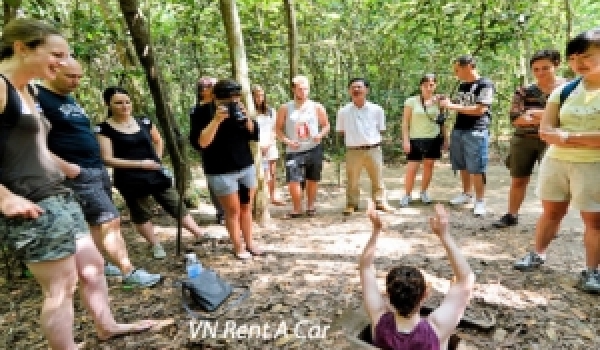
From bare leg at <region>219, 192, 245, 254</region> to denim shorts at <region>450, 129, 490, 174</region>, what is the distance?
3109mm

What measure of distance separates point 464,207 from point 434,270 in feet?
8.49

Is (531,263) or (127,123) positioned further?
(127,123)

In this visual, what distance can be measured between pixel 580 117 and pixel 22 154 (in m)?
3.56

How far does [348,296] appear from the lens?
3.04 metres

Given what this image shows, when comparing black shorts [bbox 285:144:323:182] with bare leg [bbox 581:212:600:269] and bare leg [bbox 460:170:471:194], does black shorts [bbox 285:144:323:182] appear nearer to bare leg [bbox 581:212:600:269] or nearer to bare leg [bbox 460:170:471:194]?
bare leg [bbox 460:170:471:194]

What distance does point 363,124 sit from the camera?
5496 millimetres

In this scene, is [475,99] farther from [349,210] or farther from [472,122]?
[349,210]

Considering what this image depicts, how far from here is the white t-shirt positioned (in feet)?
18.0

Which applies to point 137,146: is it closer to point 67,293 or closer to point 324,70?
point 67,293

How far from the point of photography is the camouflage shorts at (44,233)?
1.87 meters

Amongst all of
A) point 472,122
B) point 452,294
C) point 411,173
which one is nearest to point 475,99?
point 472,122

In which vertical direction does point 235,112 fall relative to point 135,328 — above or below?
above

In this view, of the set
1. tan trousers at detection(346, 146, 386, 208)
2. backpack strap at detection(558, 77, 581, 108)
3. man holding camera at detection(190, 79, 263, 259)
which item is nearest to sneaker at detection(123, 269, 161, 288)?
man holding camera at detection(190, 79, 263, 259)

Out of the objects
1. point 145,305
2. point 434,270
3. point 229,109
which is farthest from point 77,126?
point 434,270
